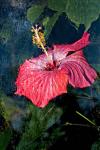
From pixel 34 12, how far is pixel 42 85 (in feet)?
0.98

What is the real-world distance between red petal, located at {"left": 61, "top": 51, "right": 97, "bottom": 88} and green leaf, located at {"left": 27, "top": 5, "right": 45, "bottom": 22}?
217 mm

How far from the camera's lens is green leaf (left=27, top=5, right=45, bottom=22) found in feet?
2.53

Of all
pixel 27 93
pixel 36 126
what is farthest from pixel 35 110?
pixel 27 93

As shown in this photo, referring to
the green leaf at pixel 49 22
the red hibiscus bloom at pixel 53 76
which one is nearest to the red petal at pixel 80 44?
the red hibiscus bloom at pixel 53 76

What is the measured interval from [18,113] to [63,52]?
360 millimetres

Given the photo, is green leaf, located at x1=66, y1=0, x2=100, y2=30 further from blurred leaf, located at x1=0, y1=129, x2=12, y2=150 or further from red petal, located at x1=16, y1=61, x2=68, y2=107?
blurred leaf, located at x1=0, y1=129, x2=12, y2=150

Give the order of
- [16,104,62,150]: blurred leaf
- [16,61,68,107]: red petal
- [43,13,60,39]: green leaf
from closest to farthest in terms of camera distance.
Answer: [16,61,68,107]: red petal → [43,13,60,39]: green leaf → [16,104,62,150]: blurred leaf

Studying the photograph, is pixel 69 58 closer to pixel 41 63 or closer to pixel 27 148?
pixel 41 63

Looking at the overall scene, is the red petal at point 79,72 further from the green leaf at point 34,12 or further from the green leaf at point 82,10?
the green leaf at point 34,12

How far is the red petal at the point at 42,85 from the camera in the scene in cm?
53

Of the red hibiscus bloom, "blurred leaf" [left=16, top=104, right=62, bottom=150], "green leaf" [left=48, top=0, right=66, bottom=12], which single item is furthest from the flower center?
"blurred leaf" [left=16, top=104, right=62, bottom=150]

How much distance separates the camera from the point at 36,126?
858 millimetres

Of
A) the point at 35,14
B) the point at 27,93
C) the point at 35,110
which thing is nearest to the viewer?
the point at 27,93

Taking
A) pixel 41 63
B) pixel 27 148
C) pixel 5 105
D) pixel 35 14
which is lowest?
pixel 27 148
